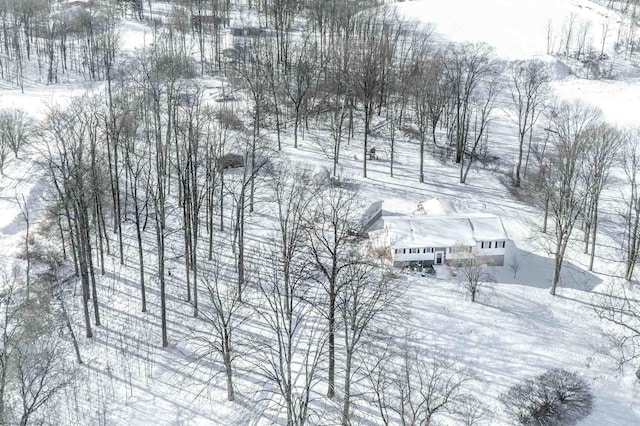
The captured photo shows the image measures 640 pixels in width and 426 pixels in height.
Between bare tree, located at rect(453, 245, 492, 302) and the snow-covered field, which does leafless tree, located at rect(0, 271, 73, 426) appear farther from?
bare tree, located at rect(453, 245, 492, 302)

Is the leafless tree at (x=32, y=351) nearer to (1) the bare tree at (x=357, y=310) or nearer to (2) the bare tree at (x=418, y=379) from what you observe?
(1) the bare tree at (x=357, y=310)

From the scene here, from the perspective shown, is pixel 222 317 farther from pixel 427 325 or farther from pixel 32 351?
pixel 427 325

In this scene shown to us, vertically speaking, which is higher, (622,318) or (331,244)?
(331,244)

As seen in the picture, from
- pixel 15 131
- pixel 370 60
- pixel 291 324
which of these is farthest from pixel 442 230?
pixel 15 131

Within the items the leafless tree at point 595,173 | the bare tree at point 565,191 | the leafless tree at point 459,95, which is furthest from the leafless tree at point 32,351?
the leafless tree at point 459,95

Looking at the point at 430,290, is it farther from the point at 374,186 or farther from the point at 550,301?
the point at 374,186

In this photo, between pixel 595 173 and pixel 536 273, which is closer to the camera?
pixel 536 273

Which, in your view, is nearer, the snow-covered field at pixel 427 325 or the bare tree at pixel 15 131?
the snow-covered field at pixel 427 325
